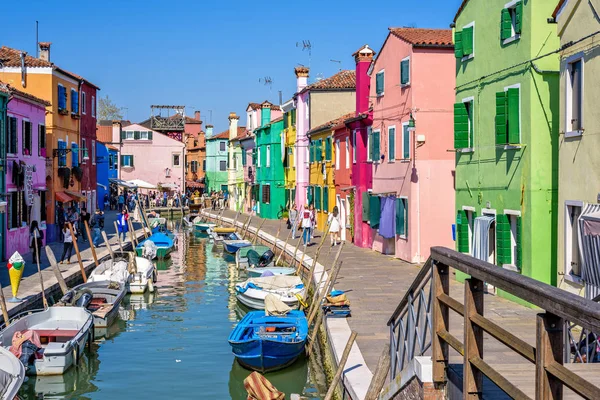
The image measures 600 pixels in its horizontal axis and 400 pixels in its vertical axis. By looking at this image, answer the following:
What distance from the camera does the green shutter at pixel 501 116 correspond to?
19344 millimetres

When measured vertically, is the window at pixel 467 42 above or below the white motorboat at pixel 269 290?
above

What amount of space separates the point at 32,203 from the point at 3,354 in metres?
20.2

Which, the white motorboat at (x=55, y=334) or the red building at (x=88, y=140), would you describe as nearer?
the white motorboat at (x=55, y=334)

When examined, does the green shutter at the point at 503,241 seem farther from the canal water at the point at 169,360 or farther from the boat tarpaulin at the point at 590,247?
the canal water at the point at 169,360

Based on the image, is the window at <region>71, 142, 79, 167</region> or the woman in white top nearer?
the woman in white top

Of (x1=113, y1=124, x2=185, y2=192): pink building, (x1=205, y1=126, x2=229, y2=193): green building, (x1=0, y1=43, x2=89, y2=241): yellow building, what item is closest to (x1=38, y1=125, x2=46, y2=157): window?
(x1=0, y1=43, x2=89, y2=241): yellow building

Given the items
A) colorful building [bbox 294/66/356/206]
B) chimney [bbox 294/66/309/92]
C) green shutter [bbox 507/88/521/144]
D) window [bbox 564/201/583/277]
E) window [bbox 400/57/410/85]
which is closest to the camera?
window [bbox 564/201/583/277]

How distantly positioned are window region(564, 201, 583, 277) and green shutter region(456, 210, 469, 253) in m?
6.59

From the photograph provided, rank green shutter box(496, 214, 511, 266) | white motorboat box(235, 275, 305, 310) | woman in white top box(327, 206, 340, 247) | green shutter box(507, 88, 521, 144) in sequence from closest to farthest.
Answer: green shutter box(507, 88, 521, 144) → green shutter box(496, 214, 511, 266) → white motorboat box(235, 275, 305, 310) → woman in white top box(327, 206, 340, 247)

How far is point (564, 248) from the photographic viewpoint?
645 inches

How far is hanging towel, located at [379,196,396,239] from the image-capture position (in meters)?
30.5

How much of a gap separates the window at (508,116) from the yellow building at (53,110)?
79.8ft

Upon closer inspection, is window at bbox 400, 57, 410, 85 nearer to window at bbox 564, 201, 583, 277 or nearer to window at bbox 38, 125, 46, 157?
window at bbox 564, 201, 583, 277

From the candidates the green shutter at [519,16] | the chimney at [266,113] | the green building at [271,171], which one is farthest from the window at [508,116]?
the chimney at [266,113]
